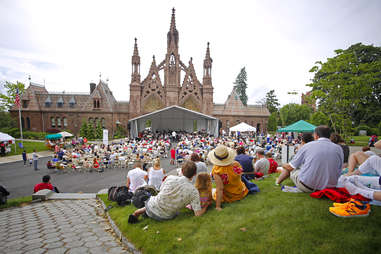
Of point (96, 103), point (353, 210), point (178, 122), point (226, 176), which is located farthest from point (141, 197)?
point (96, 103)

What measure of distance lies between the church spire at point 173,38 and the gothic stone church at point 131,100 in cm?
20

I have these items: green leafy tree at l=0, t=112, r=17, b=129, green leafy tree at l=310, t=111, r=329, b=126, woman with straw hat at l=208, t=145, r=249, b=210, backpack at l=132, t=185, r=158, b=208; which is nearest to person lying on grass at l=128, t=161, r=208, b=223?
woman with straw hat at l=208, t=145, r=249, b=210

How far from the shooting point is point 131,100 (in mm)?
34781

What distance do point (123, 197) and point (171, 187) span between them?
7.90ft

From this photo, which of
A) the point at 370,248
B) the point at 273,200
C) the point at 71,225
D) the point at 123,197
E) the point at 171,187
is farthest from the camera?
the point at 123,197

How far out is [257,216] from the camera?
3.11 meters

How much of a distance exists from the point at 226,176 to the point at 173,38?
39386mm

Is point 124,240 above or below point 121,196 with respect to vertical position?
below

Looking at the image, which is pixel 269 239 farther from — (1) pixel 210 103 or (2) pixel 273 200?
(1) pixel 210 103

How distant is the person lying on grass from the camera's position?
10.9 ft

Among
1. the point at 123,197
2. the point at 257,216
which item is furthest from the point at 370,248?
the point at 123,197

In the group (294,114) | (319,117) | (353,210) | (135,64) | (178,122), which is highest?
(135,64)

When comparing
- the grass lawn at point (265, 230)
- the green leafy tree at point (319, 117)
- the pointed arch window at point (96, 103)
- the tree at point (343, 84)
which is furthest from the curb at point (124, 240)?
the pointed arch window at point (96, 103)

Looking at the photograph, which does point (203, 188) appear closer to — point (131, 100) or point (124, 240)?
point (124, 240)
